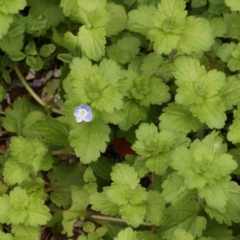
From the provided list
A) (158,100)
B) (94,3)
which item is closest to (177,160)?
(158,100)

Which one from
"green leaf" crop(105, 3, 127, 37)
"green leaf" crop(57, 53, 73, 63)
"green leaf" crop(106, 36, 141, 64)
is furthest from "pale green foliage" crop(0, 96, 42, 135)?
"green leaf" crop(105, 3, 127, 37)

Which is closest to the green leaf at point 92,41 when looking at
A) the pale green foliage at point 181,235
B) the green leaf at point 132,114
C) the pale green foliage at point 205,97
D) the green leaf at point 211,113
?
the green leaf at point 132,114

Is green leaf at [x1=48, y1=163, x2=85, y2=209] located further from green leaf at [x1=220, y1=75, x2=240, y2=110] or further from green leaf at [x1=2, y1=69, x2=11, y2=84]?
green leaf at [x1=220, y1=75, x2=240, y2=110]

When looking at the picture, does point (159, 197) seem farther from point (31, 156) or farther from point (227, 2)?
point (227, 2)

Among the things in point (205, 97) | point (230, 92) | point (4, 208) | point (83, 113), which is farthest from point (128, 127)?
point (4, 208)

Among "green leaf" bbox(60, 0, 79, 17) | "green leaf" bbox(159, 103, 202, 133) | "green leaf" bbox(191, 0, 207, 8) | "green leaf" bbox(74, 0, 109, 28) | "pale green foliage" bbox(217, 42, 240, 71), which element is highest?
"green leaf" bbox(74, 0, 109, 28)

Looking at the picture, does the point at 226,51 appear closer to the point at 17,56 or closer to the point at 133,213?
the point at 133,213
